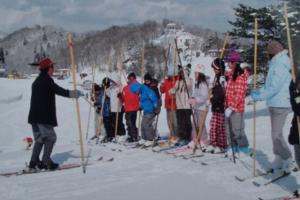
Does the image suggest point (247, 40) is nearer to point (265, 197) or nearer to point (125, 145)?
point (125, 145)

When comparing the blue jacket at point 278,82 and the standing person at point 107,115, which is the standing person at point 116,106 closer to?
the standing person at point 107,115

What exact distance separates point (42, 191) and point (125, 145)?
526 cm

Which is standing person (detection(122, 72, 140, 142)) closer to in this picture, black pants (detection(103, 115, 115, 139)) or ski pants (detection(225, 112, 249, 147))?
black pants (detection(103, 115, 115, 139))

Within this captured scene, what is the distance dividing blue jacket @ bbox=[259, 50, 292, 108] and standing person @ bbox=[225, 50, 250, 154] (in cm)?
200

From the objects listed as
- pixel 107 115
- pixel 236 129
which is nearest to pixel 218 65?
pixel 236 129

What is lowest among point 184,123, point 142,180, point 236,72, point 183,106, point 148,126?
point 142,180

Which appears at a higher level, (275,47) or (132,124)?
(275,47)

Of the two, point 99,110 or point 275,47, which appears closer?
point 275,47

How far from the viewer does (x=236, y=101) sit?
879 centimetres

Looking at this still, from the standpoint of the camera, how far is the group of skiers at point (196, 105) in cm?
671

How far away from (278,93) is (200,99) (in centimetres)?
340

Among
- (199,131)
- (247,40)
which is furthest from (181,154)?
(247,40)

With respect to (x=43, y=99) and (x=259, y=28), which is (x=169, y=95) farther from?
(x=259, y=28)

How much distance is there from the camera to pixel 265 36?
28.8m
